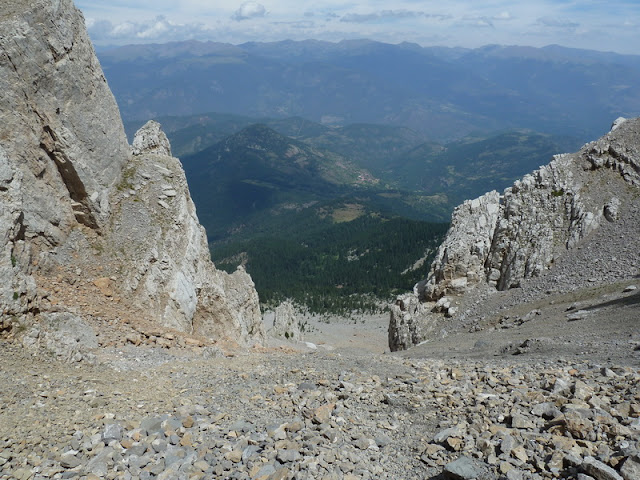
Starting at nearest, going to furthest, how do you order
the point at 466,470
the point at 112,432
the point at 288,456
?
1. the point at 466,470
2. the point at 288,456
3. the point at 112,432

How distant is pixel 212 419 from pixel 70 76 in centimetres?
2212

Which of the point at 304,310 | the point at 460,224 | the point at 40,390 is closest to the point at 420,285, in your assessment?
the point at 460,224

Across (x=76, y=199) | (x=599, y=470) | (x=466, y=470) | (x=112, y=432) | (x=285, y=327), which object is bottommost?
(x=285, y=327)

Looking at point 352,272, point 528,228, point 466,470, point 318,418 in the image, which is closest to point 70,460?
point 318,418

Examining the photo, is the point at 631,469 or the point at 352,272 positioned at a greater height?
the point at 631,469

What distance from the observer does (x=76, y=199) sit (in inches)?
918

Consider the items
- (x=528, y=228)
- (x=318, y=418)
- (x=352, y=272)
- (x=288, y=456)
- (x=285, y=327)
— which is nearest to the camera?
(x=288, y=456)

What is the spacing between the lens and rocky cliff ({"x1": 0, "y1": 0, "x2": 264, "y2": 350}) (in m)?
18.4

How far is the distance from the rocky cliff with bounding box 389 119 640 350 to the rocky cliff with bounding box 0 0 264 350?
23979 millimetres

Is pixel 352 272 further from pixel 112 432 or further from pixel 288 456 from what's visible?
pixel 288 456

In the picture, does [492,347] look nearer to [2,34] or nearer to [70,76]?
[70,76]

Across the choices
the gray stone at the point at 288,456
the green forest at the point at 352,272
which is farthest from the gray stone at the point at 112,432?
the green forest at the point at 352,272

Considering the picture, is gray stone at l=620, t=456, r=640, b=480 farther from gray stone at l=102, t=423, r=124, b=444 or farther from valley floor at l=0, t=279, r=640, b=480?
gray stone at l=102, t=423, r=124, b=444

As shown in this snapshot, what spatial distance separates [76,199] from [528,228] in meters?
39.0
